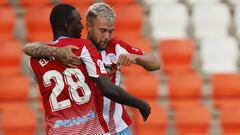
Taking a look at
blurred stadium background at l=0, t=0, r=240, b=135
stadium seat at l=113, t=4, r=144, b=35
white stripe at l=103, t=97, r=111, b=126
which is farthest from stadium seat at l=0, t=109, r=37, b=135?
white stripe at l=103, t=97, r=111, b=126

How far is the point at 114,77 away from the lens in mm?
5203

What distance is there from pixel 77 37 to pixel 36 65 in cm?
33

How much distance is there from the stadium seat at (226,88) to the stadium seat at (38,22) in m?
2.23

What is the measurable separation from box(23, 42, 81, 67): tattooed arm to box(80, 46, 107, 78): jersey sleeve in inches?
1.9

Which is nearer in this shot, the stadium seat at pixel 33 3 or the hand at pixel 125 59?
the hand at pixel 125 59

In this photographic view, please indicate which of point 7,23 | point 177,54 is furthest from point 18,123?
point 177,54

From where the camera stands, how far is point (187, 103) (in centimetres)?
888

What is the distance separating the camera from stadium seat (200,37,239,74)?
9.44m

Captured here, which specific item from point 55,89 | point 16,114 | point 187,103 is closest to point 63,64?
point 55,89

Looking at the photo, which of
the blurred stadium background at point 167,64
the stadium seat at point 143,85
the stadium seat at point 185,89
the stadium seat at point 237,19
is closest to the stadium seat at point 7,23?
the blurred stadium background at point 167,64

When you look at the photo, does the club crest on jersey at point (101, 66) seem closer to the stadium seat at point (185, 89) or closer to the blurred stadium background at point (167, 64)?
the blurred stadium background at point (167, 64)

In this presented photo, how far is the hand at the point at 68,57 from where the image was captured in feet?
16.0

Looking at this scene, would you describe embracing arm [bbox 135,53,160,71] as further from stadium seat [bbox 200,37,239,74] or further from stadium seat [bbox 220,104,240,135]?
stadium seat [bbox 200,37,239,74]

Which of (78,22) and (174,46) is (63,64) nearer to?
(78,22)
